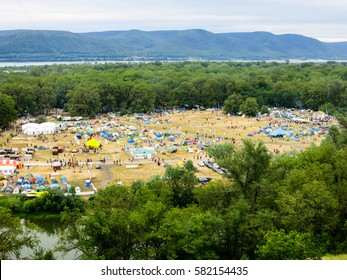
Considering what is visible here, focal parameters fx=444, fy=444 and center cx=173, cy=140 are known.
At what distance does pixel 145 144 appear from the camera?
4000cm

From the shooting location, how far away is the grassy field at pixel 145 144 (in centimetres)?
3047

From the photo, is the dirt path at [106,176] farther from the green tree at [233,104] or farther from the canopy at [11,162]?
the green tree at [233,104]

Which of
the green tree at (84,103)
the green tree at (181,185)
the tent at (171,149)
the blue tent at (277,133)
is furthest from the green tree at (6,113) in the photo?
the green tree at (181,185)

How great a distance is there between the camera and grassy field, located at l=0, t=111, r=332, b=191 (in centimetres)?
3047

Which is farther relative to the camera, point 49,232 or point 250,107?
point 250,107

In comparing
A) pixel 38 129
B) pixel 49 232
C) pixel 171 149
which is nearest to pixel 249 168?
pixel 49 232

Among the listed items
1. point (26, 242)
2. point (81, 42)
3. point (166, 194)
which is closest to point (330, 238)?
point (166, 194)

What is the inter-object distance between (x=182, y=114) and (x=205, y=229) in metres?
44.0

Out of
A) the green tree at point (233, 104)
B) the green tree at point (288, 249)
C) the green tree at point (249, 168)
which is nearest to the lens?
the green tree at point (288, 249)

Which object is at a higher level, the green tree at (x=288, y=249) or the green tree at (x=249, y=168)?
the green tree at (x=249, y=168)

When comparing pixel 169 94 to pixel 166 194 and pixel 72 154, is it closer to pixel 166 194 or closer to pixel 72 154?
pixel 72 154

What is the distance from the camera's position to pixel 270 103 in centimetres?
6475

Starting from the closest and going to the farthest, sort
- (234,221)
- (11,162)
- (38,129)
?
1. (234,221)
2. (11,162)
3. (38,129)

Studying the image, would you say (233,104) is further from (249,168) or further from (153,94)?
(249,168)
